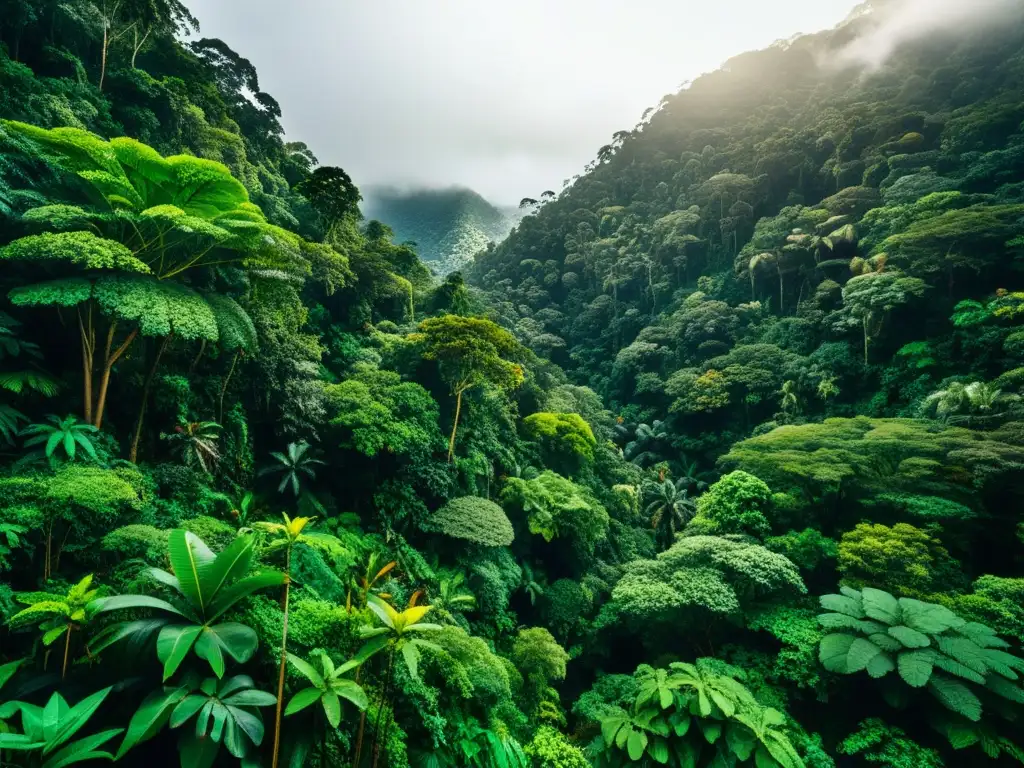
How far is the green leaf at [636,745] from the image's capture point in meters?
6.75

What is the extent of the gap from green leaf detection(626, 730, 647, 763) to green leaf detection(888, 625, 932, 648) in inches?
202

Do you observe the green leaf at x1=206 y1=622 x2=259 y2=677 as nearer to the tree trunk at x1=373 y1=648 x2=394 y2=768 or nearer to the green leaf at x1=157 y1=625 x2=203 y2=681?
the green leaf at x1=157 y1=625 x2=203 y2=681

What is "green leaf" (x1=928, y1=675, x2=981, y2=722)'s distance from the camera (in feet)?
24.2

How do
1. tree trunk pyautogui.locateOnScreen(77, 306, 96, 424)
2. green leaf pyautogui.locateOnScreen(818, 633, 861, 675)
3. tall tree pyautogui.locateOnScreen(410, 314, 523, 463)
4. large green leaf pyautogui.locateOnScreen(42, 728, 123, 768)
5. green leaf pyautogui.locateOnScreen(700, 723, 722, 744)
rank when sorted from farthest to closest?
tall tree pyautogui.locateOnScreen(410, 314, 523, 463), green leaf pyautogui.locateOnScreen(818, 633, 861, 675), green leaf pyautogui.locateOnScreen(700, 723, 722, 744), tree trunk pyautogui.locateOnScreen(77, 306, 96, 424), large green leaf pyautogui.locateOnScreen(42, 728, 123, 768)

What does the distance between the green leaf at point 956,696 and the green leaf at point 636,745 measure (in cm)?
538

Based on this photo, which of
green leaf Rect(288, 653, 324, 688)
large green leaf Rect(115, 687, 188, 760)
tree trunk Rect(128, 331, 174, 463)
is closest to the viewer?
large green leaf Rect(115, 687, 188, 760)

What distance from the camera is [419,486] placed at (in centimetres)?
1221

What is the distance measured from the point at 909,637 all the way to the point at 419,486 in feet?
35.3

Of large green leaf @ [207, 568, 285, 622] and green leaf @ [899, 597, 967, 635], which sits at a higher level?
large green leaf @ [207, 568, 285, 622]

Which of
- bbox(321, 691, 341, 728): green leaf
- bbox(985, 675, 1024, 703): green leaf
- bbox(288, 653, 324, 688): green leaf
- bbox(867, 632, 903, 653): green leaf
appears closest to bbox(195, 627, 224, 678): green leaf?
bbox(288, 653, 324, 688): green leaf

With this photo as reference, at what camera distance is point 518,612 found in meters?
13.8

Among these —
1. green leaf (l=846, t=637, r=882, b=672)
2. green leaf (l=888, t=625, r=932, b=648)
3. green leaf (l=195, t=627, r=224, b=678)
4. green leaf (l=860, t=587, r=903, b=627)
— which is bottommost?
green leaf (l=846, t=637, r=882, b=672)

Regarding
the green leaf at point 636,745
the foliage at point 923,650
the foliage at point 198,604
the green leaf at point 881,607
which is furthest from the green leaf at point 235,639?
the green leaf at point 881,607

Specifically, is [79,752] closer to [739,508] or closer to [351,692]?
[351,692]
